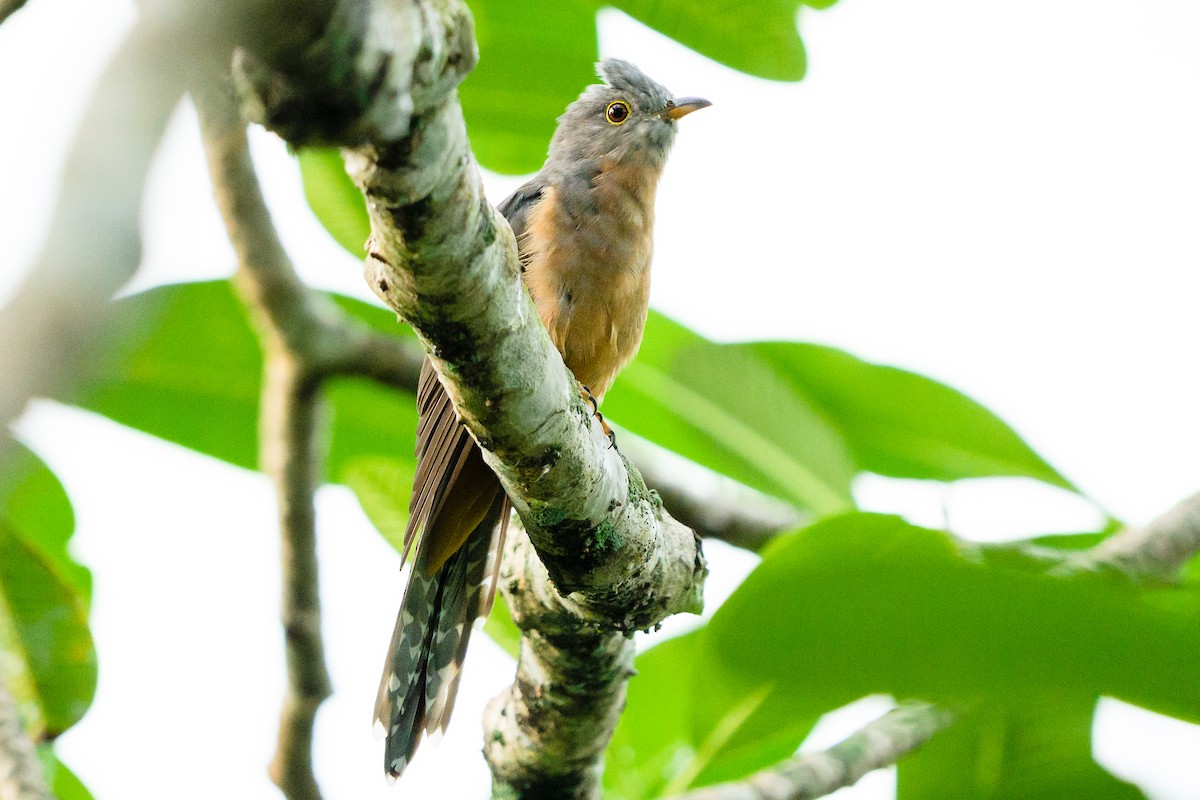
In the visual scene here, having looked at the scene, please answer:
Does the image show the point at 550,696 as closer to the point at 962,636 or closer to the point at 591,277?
the point at 591,277

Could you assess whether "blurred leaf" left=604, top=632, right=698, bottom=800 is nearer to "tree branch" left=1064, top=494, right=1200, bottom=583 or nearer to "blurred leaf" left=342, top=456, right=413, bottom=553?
"blurred leaf" left=342, top=456, right=413, bottom=553

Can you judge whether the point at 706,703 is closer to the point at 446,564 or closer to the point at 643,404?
the point at 446,564

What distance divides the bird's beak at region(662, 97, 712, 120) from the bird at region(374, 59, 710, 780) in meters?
0.99

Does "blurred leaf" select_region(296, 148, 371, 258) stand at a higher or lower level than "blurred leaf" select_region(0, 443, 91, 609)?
higher

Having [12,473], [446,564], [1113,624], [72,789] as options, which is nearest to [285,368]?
[446,564]

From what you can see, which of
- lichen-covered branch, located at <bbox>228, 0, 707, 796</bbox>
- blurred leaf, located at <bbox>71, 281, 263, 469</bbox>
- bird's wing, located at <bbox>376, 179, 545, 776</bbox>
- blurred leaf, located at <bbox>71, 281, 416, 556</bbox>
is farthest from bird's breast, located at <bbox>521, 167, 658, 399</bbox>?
blurred leaf, located at <bbox>71, 281, 263, 469</bbox>

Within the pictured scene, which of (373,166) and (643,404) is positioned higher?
(373,166)

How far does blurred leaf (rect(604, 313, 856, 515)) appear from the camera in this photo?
17.0 ft

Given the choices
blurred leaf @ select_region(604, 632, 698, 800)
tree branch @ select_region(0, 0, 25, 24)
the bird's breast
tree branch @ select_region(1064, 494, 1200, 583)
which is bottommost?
blurred leaf @ select_region(604, 632, 698, 800)

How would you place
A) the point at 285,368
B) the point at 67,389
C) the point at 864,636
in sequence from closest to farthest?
the point at 67,389 < the point at 864,636 < the point at 285,368

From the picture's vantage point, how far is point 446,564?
404cm

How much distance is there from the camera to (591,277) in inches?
159

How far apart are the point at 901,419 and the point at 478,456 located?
8.23ft

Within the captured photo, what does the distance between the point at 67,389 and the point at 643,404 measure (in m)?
5.09
